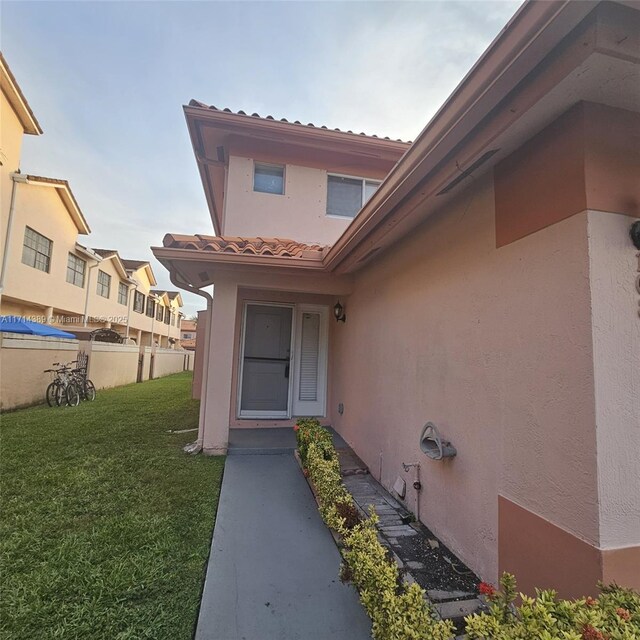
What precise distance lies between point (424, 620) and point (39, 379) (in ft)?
42.8

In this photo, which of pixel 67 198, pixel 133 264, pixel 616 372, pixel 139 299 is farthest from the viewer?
pixel 139 299

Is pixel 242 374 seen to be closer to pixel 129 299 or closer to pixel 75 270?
pixel 75 270

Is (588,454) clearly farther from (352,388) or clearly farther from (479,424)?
(352,388)

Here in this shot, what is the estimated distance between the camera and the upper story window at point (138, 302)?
1062 inches

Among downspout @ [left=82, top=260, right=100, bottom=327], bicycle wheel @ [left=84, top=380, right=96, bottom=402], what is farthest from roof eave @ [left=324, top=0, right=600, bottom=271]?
downspout @ [left=82, top=260, right=100, bottom=327]

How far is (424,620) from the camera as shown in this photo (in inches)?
65.2

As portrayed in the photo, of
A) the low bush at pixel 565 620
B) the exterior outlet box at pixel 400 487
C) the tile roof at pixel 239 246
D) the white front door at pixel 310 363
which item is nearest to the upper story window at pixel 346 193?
the white front door at pixel 310 363

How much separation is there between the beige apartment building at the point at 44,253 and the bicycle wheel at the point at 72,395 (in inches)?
235

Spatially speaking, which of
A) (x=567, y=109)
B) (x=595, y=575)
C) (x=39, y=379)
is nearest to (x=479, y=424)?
(x=595, y=575)

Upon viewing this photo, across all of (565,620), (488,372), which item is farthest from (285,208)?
(565,620)

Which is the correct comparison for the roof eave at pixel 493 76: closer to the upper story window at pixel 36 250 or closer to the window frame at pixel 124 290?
the upper story window at pixel 36 250

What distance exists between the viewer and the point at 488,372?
8.73 feet

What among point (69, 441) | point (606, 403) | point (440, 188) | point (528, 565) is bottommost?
point (69, 441)

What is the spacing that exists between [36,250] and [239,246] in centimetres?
1510
